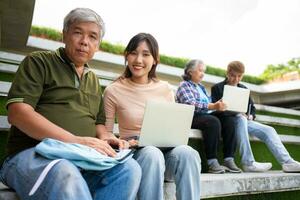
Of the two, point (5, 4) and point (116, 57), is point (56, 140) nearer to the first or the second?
point (5, 4)

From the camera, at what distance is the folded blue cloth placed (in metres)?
1.15

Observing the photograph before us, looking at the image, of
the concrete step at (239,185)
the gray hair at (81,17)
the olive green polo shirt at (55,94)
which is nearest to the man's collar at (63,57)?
the olive green polo shirt at (55,94)

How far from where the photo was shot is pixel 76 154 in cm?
116

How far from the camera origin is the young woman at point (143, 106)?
1.54 m

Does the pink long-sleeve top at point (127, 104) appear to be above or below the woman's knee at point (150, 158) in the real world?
above

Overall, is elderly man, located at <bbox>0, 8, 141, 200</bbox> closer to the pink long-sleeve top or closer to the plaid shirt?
the pink long-sleeve top

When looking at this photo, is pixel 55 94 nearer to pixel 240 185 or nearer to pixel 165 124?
pixel 165 124

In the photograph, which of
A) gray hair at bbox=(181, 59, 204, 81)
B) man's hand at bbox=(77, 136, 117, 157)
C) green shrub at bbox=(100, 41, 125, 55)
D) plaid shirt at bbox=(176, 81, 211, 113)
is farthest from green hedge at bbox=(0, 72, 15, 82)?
green shrub at bbox=(100, 41, 125, 55)

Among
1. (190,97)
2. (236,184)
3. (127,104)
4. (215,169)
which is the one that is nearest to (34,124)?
(127,104)

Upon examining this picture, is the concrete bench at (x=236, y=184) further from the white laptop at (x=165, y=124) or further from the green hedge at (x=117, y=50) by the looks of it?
the green hedge at (x=117, y=50)

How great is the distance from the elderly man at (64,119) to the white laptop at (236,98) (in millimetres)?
1357

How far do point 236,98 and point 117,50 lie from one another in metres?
3.76

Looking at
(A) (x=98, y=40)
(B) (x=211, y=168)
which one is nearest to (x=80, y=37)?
(A) (x=98, y=40)

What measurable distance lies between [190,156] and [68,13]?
0.86 m
